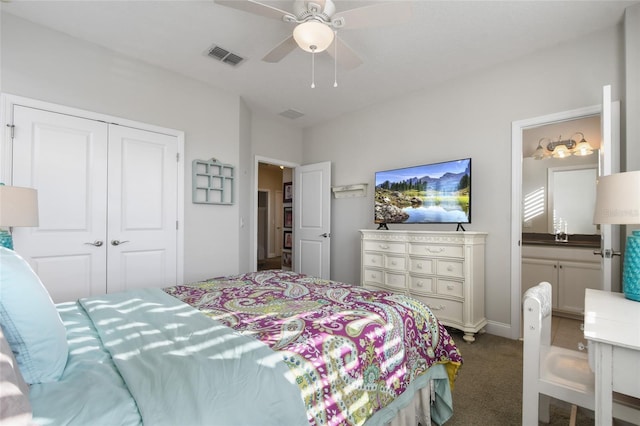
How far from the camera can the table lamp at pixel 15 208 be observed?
1861mm

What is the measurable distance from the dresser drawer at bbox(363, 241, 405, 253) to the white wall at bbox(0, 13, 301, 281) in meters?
1.68

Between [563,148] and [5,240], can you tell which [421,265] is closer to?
[563,148]

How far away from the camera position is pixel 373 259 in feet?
11.8

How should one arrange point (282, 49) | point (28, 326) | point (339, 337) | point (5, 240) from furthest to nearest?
point (282, 49) → point (5, 240) → point (339, 337) → point (28, 326)

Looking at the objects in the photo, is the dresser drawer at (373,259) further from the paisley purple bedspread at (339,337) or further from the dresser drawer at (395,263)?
the paisley purple bedspread at (339,337)

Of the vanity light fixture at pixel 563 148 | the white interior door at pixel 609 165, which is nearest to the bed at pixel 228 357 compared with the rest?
the white interior door at pixel 609 165

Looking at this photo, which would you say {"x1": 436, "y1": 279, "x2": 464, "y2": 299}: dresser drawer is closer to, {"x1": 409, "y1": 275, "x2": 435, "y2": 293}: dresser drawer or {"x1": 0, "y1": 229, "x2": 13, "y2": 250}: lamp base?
{"x1": 409, "y1": 275, "x2": 435, "y2": 293}: dresser drawer

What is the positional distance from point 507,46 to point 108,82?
3.85m

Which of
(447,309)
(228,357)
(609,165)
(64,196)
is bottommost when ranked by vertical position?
(447,309)

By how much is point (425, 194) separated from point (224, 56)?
2.62 metres

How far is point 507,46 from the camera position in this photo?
2799mm

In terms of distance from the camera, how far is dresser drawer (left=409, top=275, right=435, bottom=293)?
3.12 meters

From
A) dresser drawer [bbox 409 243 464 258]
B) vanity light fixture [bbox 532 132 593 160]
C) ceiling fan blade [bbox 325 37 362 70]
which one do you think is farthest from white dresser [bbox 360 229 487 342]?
vanity light fixture [bbox 532 132 593 160]

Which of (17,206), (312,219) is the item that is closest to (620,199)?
(17,206)
